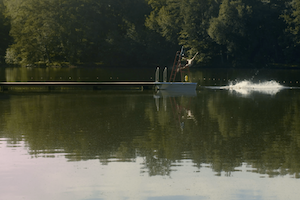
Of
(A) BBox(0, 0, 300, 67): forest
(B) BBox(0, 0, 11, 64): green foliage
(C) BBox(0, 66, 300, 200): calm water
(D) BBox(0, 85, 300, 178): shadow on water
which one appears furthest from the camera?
(B) BBox(0, 0, 11, 64): green foliage

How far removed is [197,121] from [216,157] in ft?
20.0

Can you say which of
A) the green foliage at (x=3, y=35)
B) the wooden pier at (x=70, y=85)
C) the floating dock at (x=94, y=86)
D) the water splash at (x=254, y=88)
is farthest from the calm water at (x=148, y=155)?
the green foliage at (x=3, y=35)

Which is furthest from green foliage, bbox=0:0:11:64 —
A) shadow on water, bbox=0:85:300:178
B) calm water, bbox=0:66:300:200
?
calm water, bbox=0:66:300:200

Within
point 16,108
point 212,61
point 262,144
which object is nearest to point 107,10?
point 212,61

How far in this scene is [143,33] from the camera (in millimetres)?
94938

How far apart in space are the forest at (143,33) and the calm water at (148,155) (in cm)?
6983

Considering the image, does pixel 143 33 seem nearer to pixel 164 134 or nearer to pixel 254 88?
pixel 254 88

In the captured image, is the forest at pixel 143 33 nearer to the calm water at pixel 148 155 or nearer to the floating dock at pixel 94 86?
the floating dock at pixel 94 86

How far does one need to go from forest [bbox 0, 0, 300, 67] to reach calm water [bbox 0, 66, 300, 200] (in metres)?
69.8

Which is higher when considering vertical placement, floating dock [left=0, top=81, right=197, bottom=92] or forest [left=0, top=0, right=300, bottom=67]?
forest [left=0, top=0, right=300, bottom=67]

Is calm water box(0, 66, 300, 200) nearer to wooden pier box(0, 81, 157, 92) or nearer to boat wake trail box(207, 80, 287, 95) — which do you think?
boat wake trail box(207, 80, 287, 95)

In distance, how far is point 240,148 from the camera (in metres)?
11.8

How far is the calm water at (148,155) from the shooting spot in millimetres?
8398

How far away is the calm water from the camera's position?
27.6 feet
